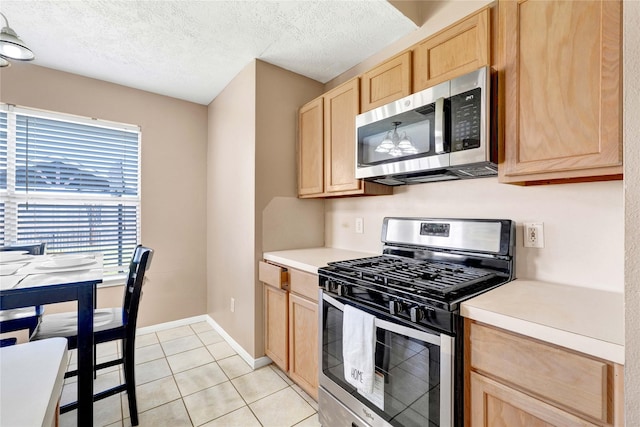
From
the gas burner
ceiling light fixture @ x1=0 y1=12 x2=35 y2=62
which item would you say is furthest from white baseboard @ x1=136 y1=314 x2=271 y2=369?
ceiling light fixture @ x1=0 y1=12 x2=35 y2=62

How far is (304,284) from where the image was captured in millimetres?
1836

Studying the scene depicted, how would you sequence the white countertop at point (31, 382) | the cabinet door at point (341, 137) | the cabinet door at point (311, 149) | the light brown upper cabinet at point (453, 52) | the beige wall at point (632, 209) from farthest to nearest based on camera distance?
1. the cabinet door at point (311, 149)
2. the cabinet door at point (341, 137)
3. the light brown upper cabinet at point (453, 52)
4. the beige wall at point (632, 209)
5. the white countertop at point (31, 382)

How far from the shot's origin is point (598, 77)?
1008 millimetres

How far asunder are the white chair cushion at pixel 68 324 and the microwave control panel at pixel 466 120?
212 centimetres

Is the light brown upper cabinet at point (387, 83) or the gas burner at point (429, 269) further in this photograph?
the light brown upper cabinet at point (387, 83)

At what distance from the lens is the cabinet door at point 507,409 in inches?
32.7

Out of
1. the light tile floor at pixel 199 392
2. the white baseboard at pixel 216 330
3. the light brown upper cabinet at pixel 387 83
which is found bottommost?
the light tile floor at pixel 199 392

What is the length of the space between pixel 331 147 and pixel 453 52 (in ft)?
3.17

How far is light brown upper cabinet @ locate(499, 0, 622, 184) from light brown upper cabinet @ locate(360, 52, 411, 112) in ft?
1.61

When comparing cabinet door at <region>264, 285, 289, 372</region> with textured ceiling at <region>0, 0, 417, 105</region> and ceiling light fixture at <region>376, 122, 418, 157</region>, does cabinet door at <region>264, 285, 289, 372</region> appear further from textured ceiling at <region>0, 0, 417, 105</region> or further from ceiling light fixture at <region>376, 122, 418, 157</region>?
textured ceiling at <region>0, 0, 417, 105</region>

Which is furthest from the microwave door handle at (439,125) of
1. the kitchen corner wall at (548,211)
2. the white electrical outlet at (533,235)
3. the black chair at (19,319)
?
the black chair at (19,319)

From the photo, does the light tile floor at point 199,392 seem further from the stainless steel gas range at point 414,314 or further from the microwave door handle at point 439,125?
the microwave door handle at point 439,125

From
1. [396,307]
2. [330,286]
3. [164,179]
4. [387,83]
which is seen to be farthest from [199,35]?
[396,307]

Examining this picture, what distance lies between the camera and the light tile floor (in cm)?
170
